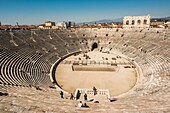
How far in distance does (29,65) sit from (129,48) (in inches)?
878

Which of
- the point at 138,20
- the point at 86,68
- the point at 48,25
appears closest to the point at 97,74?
the point at 86,68

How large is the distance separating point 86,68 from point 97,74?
3.46 meters

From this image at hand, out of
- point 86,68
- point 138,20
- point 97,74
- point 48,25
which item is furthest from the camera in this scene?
point 48,25

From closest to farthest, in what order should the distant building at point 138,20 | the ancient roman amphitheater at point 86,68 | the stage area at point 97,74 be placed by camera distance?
the ancient roman amphitheater at point 86,68 → the stage area at point 97,74 → the distant building at point 138,20

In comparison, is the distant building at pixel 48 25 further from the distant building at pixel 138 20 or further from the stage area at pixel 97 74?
the stage area at pixel 97 74

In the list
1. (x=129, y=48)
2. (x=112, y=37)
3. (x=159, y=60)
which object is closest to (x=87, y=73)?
(x=159, y=60)

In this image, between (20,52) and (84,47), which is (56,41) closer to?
(84,47)

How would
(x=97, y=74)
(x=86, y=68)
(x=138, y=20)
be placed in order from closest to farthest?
(x=97, y=74)
(x=86, y=68)
(x=138, y=20)

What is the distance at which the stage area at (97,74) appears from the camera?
70.2ft

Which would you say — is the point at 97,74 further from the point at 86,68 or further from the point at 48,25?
the point at 48,25

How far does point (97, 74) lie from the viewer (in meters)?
25.8

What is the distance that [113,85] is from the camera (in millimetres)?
21719

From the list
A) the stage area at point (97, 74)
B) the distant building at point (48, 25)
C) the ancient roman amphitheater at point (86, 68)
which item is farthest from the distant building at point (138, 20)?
the distant building at point (48, 25)

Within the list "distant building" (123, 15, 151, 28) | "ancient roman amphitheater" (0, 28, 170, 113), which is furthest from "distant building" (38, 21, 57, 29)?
"distant building" (123, 15, 151, 28)
